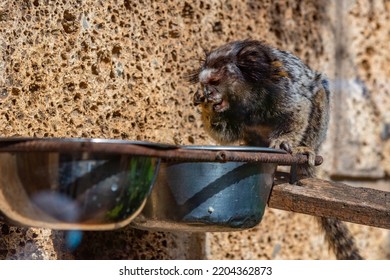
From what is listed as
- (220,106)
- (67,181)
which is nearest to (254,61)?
(220,106)

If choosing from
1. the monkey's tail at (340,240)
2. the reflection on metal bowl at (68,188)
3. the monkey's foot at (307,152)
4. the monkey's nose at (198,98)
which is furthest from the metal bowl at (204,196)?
the monkey's tail at (340,240)

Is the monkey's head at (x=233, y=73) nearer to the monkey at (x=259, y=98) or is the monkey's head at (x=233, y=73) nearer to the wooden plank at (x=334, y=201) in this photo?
the monkey at (x=259, y=98)

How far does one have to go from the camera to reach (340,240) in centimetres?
274

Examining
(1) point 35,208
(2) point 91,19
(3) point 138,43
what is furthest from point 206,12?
(1) point 35,208

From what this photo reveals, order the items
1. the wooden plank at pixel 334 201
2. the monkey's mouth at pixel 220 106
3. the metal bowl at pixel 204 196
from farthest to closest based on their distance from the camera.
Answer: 1. the monkey's mouth at pixel 220 106
2. the wooden plank at pixel 334 201
3. the metal bowl at pixel 204 196

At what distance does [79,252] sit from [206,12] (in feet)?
3.12

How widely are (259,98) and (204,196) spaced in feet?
2.25

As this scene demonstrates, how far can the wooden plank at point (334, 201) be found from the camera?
86.5 inches

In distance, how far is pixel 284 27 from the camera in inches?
122

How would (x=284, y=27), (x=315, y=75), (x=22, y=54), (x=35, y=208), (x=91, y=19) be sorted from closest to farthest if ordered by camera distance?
1. (x=35, y=208)
2. (x=22, y=54)
3. (x=91, y=19)
4. (x=315, y=75)
5. (x=284, y=27)

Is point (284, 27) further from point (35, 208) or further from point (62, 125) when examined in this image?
point (35, 208)

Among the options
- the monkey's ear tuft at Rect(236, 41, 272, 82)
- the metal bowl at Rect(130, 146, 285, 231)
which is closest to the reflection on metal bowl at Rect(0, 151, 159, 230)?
the metal bowl at Rect(130, 146, 285, 231)

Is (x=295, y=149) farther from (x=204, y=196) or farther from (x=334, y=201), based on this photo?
(x=204, y=196)

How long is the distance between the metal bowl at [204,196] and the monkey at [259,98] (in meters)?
0.48
